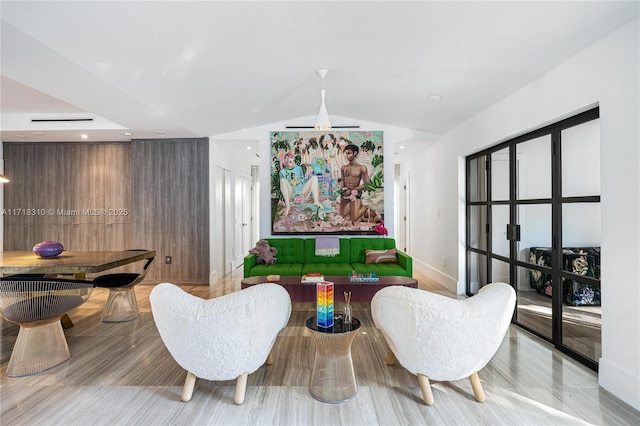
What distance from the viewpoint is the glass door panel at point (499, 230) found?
379 cm

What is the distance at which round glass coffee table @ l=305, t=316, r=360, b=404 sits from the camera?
84.7 inches

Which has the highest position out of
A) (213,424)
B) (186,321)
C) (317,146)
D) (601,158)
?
(317,146)

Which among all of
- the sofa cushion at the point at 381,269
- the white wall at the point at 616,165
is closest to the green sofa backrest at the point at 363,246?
the sofa cushion at the point at 381,269

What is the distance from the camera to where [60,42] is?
2365 mm

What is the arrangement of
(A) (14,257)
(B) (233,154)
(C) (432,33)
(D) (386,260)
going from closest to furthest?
(C) (432,33)
(A) (14,257)
(D) (386,260)
(B) (233,154)

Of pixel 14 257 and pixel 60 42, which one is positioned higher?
pixel 60 42

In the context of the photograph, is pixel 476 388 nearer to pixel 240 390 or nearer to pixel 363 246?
pixel 240 390

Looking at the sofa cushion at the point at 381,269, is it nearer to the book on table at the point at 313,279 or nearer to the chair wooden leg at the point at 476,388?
the book on table at the point at 313,279

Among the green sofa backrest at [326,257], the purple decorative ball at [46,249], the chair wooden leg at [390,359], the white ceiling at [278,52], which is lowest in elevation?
the chair wooden leg at [390,359]

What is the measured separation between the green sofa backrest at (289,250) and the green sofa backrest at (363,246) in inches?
30.8

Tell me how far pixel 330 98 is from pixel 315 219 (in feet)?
6.01

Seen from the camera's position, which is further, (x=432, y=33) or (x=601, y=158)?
(x=432, y=33)

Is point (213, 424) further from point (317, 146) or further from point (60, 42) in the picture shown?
point (317, 146)

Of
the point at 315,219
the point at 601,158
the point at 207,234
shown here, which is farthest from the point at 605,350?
the point at 207,234
